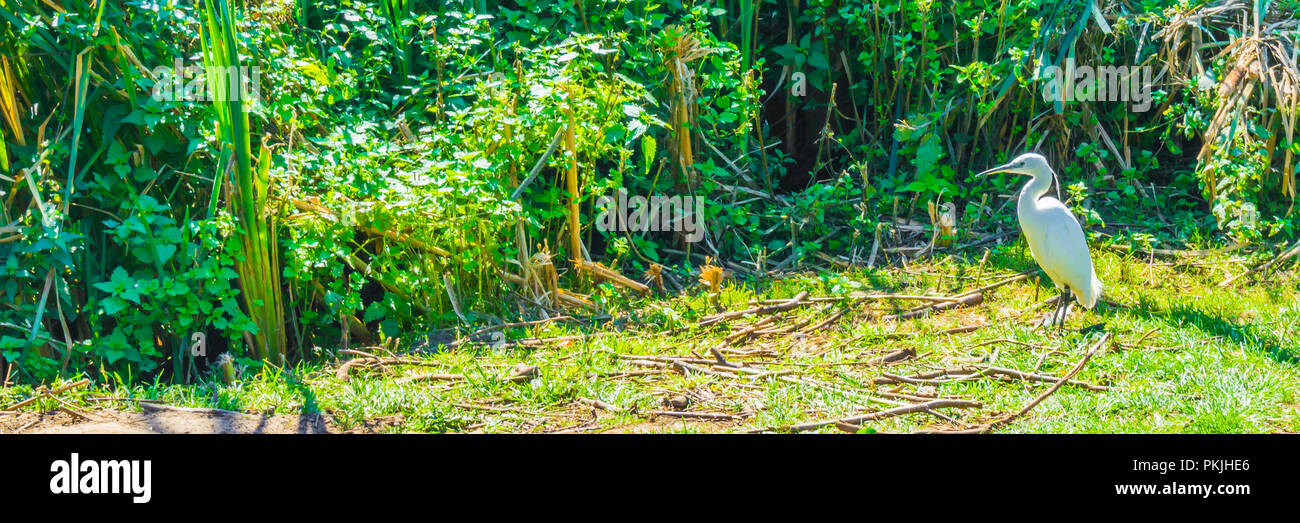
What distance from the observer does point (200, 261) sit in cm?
435

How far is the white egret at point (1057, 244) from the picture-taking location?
15.9 ft

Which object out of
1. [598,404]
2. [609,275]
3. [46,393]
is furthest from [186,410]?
[609,275]

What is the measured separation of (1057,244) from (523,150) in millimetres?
2532

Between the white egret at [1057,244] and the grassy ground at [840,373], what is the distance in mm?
125

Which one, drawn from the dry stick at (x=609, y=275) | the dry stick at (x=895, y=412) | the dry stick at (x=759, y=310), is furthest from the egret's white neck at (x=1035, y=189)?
the dry stick at (x=609, y=275)

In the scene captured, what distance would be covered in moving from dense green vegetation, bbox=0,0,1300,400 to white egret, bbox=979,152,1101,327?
731mm

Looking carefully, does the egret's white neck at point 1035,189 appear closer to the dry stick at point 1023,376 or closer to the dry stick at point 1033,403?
Answer: the dry stick at point 1033,403

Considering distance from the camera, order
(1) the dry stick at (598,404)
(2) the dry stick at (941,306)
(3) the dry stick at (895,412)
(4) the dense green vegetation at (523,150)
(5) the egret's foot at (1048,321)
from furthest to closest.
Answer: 1. (2) the dry stick at (941,306)
2. (5) the egret's foot at (1048,321)
3. (4) the dense green vegetation at (523,150)
4. (1) the dry stick at (598,404)
5. (3) the dry stick at (895,412)

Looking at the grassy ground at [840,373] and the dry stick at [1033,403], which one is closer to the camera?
the dry stick at [1033,403]

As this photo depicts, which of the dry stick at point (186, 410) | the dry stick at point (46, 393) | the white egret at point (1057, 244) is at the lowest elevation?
the dry stick at point (186, 410)

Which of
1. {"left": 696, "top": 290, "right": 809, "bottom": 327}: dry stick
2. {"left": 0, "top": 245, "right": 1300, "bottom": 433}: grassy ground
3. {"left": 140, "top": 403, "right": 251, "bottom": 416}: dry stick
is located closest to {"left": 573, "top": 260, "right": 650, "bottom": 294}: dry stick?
{"left": 0, "top": 245, "right": 1300, "bottom": 433}: grassy ground

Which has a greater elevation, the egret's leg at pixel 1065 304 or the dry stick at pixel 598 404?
the egret's leg at pixel 1065 304

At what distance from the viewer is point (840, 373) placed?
4.22 meters
